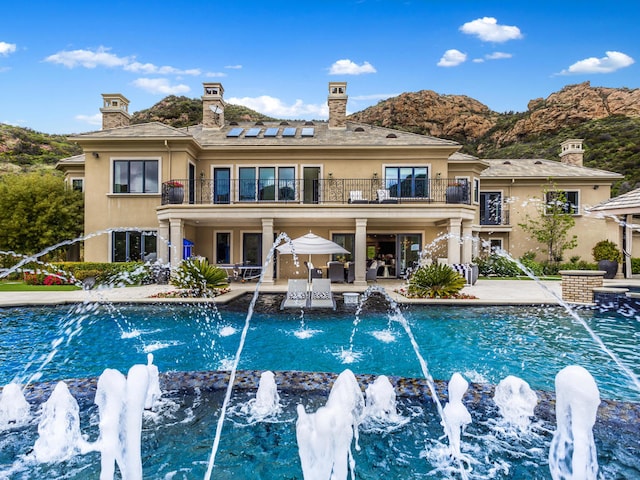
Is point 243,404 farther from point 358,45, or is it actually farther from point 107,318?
point 358,45

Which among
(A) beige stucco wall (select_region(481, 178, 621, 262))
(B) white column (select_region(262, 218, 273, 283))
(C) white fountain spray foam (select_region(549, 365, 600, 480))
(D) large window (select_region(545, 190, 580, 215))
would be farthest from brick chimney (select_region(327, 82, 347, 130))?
(C) white fountain spray foam (select_region(549, 365, 600, 480))

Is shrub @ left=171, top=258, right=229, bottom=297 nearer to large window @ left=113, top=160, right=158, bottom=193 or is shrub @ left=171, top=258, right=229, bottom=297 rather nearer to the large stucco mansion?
the large stucco mansion

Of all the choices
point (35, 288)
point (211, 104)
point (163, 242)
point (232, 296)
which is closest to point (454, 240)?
point (232, 296)

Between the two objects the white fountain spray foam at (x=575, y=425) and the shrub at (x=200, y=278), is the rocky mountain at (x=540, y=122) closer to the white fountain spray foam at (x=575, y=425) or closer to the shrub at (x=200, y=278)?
the shrub at (x=200, y=278)

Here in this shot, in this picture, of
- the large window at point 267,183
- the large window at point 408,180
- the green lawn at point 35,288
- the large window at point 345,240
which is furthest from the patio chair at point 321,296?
the green lawn at point 35,288

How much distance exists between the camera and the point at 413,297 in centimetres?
1279

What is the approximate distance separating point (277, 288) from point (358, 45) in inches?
1508

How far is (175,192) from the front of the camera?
57.2 ft

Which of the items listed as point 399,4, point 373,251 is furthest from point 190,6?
point 373,251

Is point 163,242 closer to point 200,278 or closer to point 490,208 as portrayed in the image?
point 200,278

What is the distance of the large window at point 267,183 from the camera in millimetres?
19875

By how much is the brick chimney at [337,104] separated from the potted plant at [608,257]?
52.3ft

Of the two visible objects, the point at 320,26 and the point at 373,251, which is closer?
the point at 373,251

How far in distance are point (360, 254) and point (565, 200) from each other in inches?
593
